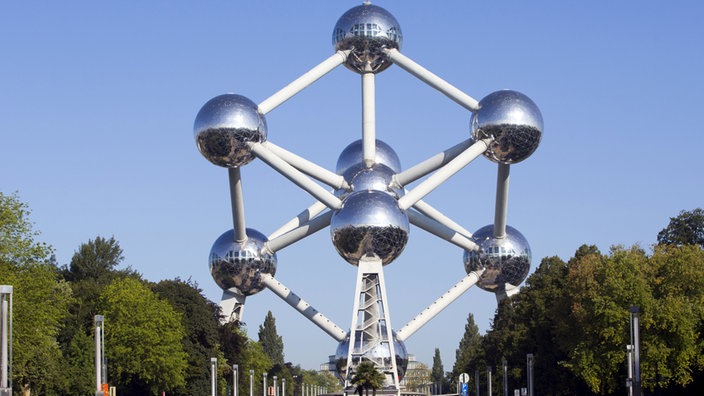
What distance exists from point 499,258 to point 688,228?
20093 mm

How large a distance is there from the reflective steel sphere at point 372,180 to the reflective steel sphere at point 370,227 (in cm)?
525

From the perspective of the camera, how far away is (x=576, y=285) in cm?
5572

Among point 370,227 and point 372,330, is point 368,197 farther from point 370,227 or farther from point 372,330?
point 372,330

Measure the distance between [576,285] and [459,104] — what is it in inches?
408

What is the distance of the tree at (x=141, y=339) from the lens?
6462 cm

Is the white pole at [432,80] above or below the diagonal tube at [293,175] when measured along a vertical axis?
above

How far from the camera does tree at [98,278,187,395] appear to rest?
64.6 meters

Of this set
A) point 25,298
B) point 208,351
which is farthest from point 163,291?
point 25,298

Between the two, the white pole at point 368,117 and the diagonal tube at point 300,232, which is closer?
the white pole at point 368,117

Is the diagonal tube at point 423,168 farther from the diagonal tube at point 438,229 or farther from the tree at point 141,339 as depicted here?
the tree at point 141,339

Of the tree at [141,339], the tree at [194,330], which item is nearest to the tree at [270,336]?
the tree at [194,330]

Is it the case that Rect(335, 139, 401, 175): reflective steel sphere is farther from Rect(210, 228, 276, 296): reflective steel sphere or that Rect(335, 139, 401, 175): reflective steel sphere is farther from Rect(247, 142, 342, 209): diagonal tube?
Rect(247, 142, 342, 209): diagonal tube

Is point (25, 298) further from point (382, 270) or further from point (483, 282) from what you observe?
point (483, 282)

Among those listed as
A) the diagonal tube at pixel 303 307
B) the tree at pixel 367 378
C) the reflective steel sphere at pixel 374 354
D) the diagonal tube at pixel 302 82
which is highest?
the diagonal tube at pixel 302 82
